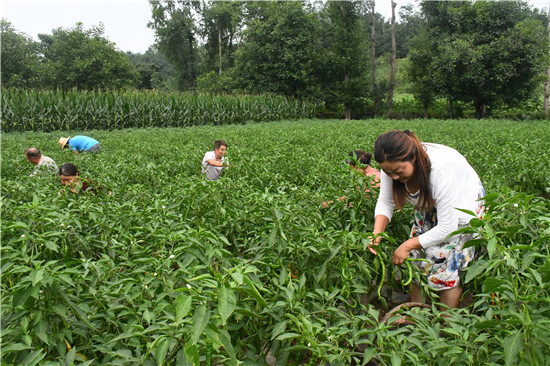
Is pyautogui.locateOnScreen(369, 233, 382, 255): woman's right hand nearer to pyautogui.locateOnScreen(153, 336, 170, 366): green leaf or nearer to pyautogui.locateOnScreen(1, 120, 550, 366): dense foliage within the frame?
pyautogui.locateOnScreen(1, 120, 550, 366): dense foliage

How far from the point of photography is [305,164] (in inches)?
222

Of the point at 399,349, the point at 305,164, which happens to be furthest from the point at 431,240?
the point at 305,164

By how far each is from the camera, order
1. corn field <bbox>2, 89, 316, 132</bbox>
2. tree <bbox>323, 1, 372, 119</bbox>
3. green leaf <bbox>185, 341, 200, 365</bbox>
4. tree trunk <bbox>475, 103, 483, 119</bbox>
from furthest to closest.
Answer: tree <bbox>323, 1, 372, 119</bbox> < tree trunk <bbox>475, 103, 483, 119</bbox> < corn field <bbox>2, 89, 316, 132</bbox> < green leaf <bbox>185, 341, 200, 365</bbox>

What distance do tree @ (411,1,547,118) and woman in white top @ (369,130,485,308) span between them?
76.5 ft

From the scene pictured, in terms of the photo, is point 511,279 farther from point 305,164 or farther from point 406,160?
point 305,164

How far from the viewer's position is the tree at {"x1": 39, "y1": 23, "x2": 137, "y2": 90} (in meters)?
32.0

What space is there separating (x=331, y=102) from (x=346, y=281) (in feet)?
95.4

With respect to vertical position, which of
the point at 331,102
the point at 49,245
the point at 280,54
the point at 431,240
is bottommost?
the point at 431,240

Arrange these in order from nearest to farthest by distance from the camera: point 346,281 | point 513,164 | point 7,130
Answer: point 346,281, point 513,164, point 7,130

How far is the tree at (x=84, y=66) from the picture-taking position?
105 feet

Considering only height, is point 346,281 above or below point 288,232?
below

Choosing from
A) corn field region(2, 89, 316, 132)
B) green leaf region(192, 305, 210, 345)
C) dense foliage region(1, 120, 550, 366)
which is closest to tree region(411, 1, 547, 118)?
corn field region(2, 89, 316, 132)

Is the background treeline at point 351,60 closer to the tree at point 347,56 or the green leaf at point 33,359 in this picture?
the tree at point 347,56

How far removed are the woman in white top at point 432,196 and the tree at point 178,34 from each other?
142 ft
